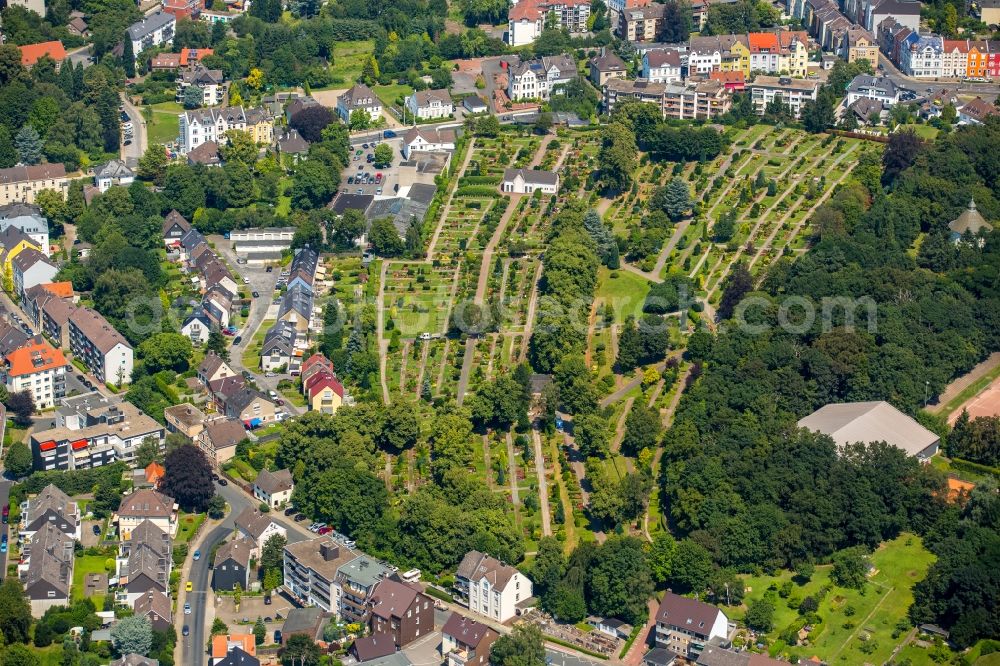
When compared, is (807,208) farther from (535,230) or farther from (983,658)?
(983,658)

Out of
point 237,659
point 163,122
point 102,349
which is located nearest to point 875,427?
point 237,659

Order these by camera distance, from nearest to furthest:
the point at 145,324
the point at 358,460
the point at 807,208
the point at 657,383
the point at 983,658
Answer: the point at 983,658 → the point at 358,460 → the point at 657,383 → the point at 145,324 → the point at 807,208

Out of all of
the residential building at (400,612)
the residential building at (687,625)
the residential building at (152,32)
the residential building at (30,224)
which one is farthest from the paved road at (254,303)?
the residential building at (152,32)

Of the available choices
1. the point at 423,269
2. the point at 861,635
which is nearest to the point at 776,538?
the point at 861,635

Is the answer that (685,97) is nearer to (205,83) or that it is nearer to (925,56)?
(925,56)

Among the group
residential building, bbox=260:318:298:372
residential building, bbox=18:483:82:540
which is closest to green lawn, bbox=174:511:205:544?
residential building, bbox=18:483:82:540
